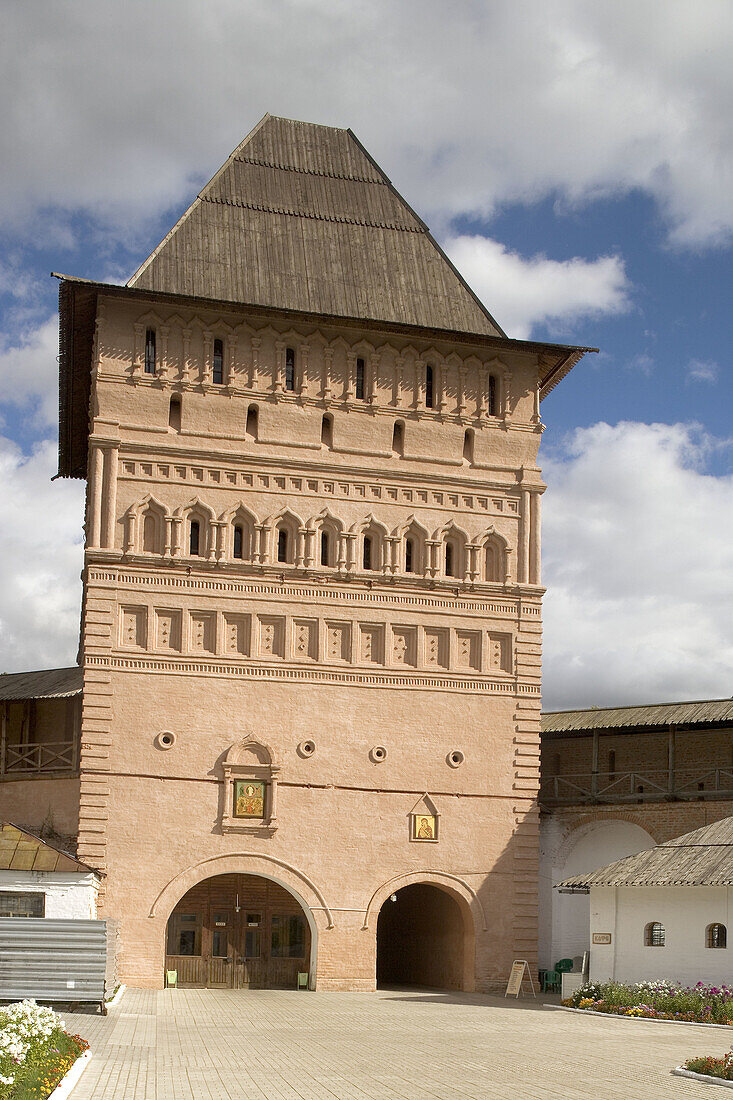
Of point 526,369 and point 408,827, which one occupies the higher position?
point 526,369

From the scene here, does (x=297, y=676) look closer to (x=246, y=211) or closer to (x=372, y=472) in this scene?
(x=372, y=472)

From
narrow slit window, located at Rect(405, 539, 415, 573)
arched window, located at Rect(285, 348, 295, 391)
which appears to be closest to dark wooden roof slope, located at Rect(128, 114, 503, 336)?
arched window, located at Rect(285, 348, 295, 391)

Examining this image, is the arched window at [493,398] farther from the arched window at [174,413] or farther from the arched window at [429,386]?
the arched window at [174,413]

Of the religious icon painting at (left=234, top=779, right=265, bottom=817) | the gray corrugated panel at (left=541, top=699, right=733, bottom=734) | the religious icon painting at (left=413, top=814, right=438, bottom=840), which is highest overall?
the gray corrugated panel at (left=541, top=699, right=733, bottom=734)

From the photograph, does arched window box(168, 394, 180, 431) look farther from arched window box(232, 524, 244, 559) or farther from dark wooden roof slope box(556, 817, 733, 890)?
dark wooden roof slope box(556, 817, 733, 890)

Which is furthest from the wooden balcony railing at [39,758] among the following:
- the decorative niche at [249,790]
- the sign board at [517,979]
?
the sign board at [517,979]

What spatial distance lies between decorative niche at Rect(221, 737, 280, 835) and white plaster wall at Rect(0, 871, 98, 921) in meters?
3.47

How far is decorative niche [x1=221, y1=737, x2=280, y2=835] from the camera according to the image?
969 inches

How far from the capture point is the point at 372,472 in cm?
2703

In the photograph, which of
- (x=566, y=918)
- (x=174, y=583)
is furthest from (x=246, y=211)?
(x=566, y=918)

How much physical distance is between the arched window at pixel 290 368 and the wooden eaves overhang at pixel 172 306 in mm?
565

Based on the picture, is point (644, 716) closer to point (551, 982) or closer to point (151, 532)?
point (551, 982)

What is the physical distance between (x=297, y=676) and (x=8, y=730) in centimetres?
646

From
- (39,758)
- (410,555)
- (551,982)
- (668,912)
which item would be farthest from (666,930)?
(39,758)
